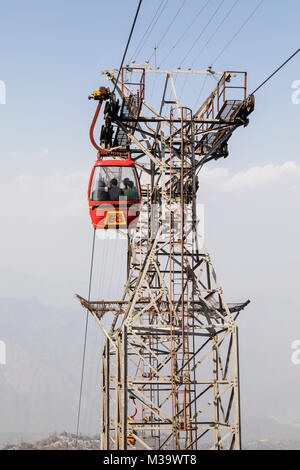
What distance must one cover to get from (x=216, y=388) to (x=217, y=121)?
9.72 m

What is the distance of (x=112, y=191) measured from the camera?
83.3 feet

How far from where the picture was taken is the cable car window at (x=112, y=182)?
2536 centimetres

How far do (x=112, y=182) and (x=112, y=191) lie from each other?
0.32 meters

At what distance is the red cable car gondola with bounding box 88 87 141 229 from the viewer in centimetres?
2536

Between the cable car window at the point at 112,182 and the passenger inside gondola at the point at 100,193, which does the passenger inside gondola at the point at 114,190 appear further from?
the passenger inside gondola at the point at 100,193

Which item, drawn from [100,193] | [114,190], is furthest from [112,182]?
[100,193]

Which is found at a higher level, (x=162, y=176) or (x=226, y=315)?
(x=162, y=176)

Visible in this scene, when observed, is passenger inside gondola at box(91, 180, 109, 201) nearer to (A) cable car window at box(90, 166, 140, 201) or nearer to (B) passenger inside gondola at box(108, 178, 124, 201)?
(A) cable car window at box(90, 166, 140, 201)

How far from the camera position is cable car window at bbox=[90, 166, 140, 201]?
2536 centimetres

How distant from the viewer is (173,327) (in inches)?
981

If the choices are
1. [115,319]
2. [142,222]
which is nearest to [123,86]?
[142,222]
